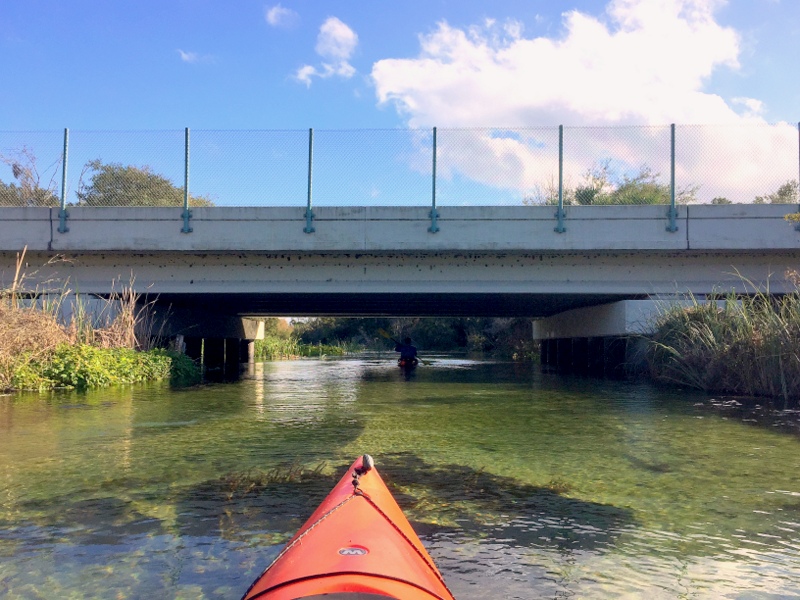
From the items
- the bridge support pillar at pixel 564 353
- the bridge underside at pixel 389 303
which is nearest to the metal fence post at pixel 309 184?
the bridge underside at pixel 389 303

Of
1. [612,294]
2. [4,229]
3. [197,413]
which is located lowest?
[197,413]

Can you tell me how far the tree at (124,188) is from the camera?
16.7 meters

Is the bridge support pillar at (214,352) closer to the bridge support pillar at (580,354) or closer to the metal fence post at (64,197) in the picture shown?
the metal fence post at (64,197)

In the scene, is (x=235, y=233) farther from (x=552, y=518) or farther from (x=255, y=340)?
(x=255, y=340)

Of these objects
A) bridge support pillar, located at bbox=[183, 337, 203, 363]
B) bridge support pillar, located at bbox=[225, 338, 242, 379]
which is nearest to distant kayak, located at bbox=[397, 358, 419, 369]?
bridge support pillar, located at bbox=[183, 337, 203, 363]

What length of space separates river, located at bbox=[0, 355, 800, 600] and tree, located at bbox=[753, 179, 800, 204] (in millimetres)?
8697

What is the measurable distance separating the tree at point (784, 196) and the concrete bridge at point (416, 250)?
1069mm

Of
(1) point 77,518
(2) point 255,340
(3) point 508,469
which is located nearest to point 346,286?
(3) point 508,469

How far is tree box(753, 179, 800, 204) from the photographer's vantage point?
653 inches

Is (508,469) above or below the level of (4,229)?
below

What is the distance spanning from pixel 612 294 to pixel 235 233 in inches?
359

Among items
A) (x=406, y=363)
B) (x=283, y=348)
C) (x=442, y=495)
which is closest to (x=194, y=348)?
(x=406, y=363)

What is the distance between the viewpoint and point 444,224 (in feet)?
53.0

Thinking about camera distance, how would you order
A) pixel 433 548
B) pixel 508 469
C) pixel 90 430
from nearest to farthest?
pixel 433 548 → pixel 508 469 → pixel 90 430
